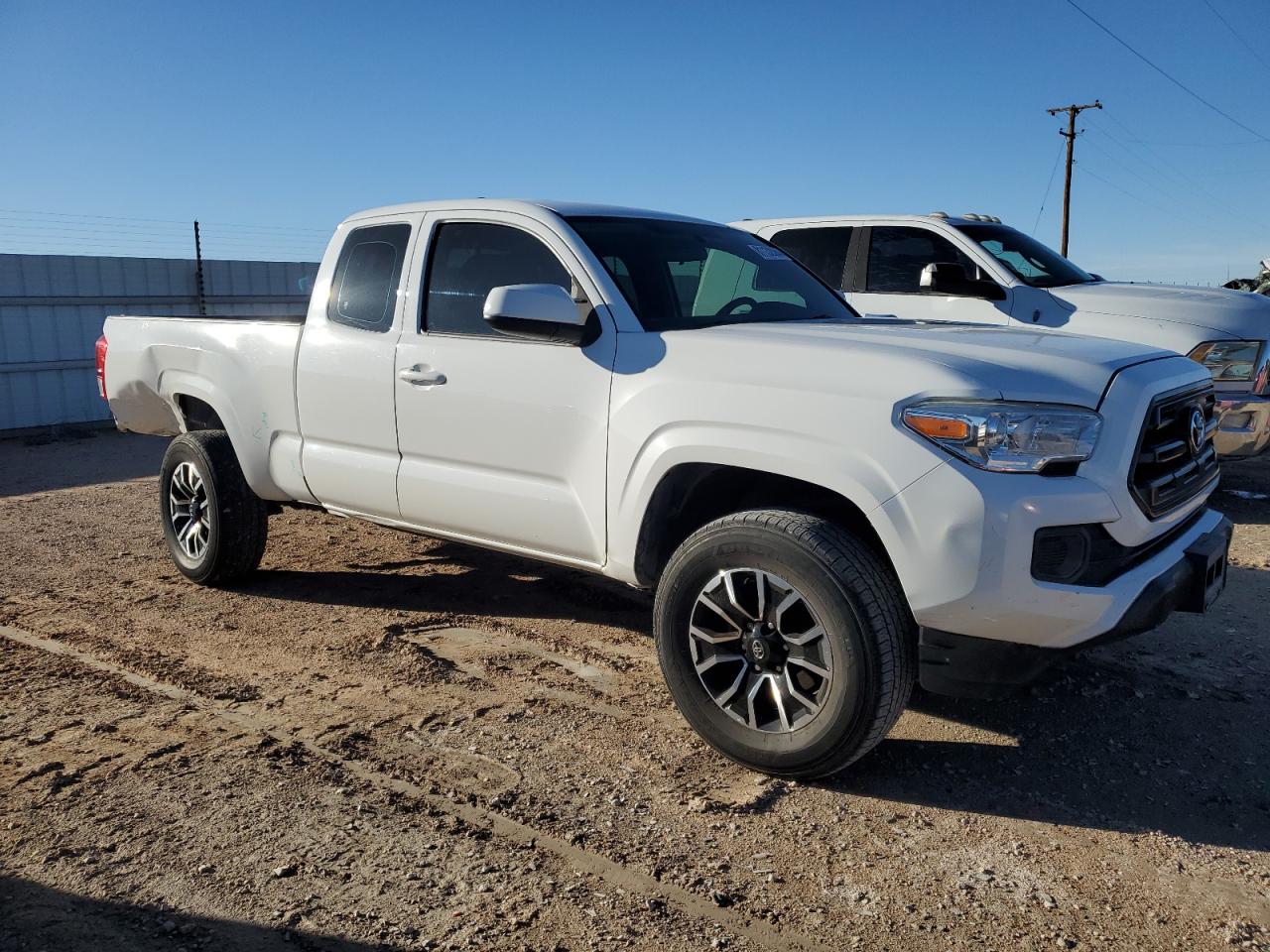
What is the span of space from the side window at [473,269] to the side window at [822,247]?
4301 millimetres

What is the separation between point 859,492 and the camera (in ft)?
10.4

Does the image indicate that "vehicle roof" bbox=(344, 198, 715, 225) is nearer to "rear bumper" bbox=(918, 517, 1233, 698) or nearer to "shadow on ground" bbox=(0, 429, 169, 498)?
"rear bumper" bbox=(918, 517, 1233, 698)

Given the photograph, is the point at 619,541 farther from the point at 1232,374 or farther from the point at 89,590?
the point at 1232,374

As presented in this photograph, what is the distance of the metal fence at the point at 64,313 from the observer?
12523mm

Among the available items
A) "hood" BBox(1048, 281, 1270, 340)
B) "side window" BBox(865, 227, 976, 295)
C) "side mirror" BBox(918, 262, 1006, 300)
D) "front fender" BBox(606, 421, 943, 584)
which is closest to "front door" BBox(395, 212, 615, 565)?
"front fender" BBox(606, 421, 943, 584)

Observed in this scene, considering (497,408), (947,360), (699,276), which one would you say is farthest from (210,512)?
(947,360)

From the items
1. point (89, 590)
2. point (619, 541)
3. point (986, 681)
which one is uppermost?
point (619, 541)

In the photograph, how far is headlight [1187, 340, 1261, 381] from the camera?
723 cm

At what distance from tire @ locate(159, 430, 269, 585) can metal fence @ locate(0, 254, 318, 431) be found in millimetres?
6879

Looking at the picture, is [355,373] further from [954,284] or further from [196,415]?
[954,284]

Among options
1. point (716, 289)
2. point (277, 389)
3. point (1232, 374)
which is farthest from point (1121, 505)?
point (1232, 374)

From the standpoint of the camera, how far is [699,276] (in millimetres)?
4492

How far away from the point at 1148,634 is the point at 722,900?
10.3ft

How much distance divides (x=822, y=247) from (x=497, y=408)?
16.8 feet
